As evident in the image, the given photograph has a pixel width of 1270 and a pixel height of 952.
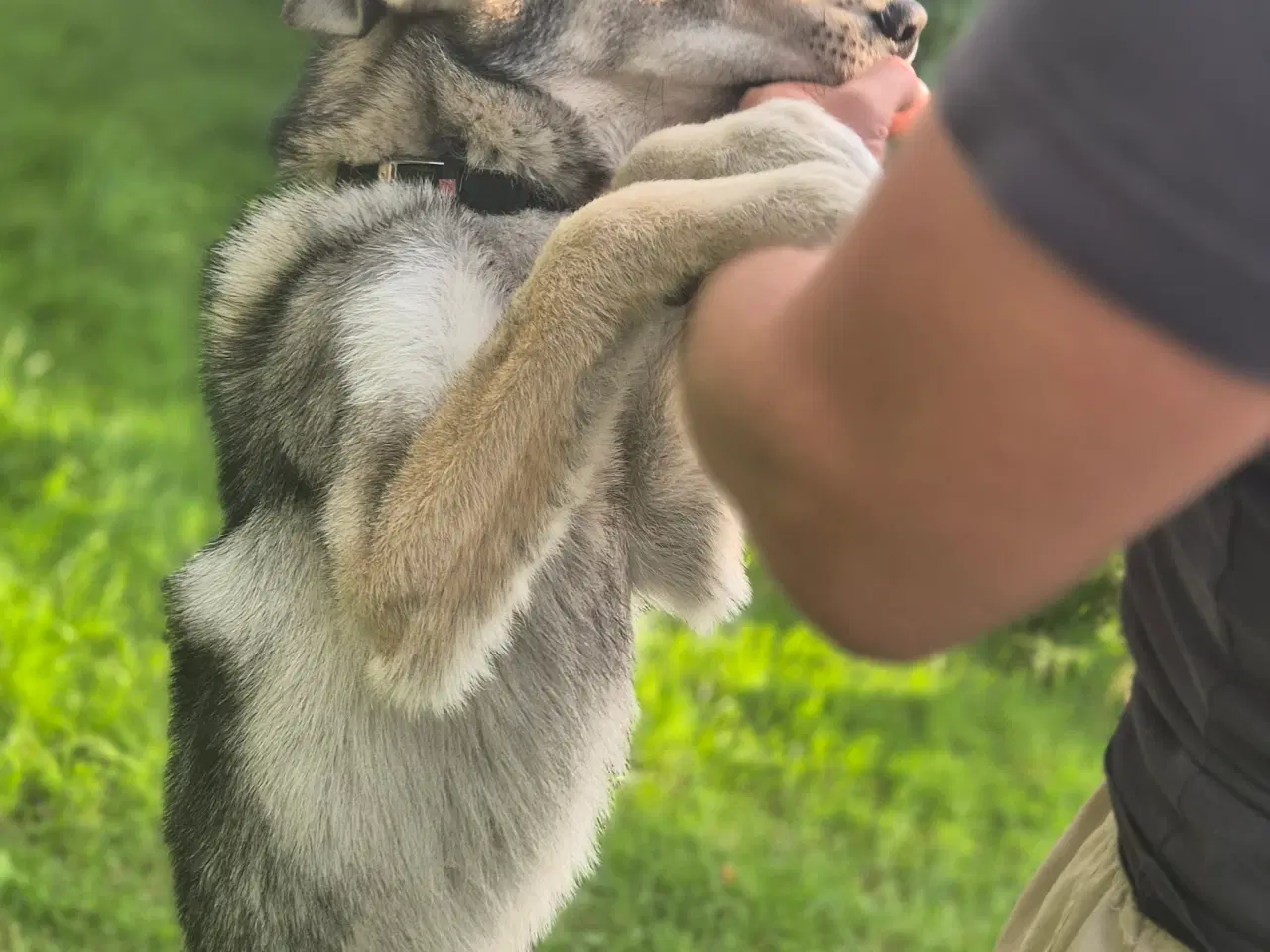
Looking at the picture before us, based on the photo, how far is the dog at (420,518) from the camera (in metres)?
1.86

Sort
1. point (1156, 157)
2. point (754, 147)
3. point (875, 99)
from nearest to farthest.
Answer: point (1156, 157), point (754, 147), point (875, 99)

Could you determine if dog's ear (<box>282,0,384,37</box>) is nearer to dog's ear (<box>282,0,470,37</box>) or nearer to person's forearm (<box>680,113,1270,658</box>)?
dog's ear (<box>282,0,470,37</box>)

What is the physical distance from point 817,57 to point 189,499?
160 inches

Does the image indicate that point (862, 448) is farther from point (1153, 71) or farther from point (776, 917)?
point (776, 917)

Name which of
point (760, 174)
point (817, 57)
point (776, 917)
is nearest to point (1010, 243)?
point (760, 174)

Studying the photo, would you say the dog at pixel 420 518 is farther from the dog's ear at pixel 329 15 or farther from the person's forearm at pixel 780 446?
the person's forearm at pixel 780 446

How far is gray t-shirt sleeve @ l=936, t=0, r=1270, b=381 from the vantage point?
0.72 metres

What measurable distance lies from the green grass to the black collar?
3.02ft

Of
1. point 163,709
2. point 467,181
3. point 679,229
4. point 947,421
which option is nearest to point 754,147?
point 679,229

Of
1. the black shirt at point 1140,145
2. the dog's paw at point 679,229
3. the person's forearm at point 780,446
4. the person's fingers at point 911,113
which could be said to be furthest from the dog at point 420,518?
the black shirt at point 1140,145

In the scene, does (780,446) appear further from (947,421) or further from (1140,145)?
(1140,145)

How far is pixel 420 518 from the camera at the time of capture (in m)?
1.73

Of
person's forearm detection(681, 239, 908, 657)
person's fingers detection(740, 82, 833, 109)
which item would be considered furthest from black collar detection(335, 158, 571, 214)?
person's forearm detection(681, 239, 908, 657)

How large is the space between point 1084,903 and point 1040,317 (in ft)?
3.44
